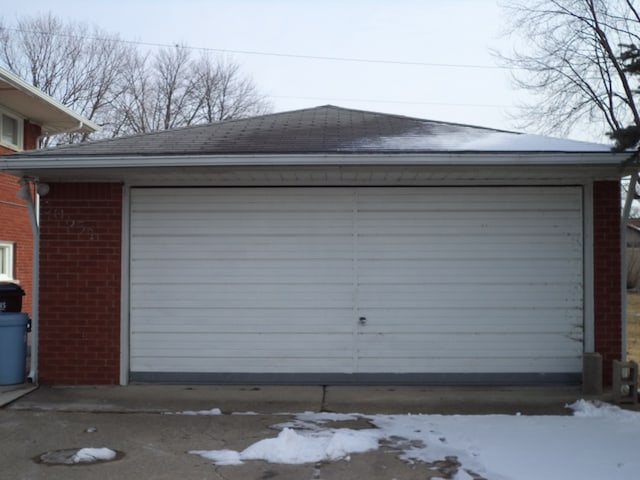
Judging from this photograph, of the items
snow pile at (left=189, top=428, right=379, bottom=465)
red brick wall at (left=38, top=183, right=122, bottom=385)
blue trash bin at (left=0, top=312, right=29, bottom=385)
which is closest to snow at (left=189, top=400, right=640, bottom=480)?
snow pile at (left=189, top=428, right=379, bottom=465)

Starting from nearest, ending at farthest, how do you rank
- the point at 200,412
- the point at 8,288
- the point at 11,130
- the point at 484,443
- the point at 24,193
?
the point at 484,443, the point at 200,412, the point at 24,193, the point at 8,288, the point at 11,130

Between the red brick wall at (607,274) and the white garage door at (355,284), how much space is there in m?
0.24

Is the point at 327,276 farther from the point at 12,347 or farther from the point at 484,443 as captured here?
the point at 12,347

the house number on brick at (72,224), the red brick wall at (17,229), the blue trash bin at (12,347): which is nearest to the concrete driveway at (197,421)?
the blue trash bin at (12,347)

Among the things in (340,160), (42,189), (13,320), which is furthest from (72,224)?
(340,160)

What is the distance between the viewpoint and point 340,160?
816cm

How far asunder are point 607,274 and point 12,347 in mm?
8250

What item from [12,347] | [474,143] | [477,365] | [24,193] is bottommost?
[477,365]

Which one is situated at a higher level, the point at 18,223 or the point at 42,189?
the point at 42,189

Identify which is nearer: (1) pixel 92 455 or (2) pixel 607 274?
(1) pixel 92 455

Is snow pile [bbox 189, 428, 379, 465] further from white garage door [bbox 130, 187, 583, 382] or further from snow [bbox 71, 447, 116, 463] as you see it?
white garage door [bbox 130, 187, 583, 382]

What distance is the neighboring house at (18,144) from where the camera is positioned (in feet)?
48.7

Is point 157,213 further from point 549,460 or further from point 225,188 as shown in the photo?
point 549,460

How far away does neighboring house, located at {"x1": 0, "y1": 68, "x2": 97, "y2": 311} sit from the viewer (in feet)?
48.7
